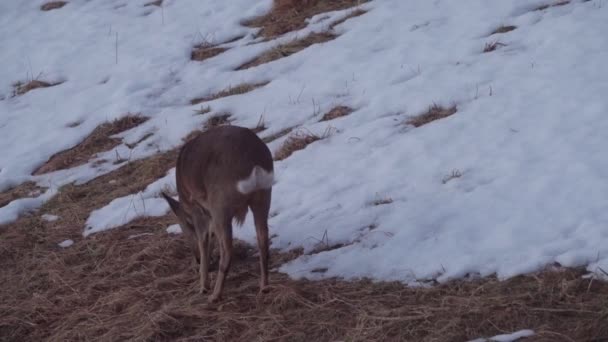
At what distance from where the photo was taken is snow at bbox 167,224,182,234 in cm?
713

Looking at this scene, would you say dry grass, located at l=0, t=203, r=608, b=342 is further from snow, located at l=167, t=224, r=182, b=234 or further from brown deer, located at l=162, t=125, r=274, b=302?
brown deer, located at l=162, t=125, r=274, b=302

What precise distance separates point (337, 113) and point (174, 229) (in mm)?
2519

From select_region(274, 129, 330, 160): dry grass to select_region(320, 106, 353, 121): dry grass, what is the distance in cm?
41

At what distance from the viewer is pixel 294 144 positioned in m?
8.27

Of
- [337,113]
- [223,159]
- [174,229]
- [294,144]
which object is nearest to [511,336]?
[223,159]

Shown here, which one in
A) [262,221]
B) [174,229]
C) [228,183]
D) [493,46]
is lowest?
[174,229]

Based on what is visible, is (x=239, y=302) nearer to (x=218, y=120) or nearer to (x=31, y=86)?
(x=218, y=120)

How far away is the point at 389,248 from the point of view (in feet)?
19.1

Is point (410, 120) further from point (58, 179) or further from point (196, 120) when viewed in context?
point (58, 179)

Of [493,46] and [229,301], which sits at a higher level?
[493,46]

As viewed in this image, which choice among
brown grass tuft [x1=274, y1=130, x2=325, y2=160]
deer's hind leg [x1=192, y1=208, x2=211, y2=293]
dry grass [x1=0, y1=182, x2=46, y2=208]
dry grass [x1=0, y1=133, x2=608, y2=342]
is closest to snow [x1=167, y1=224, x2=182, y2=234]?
dry grass [x1=0, y1=133, x2=608, y2=342]

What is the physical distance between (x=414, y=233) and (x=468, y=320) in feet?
4.69

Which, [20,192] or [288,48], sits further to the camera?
[288,48]

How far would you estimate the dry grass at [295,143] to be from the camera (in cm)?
816
